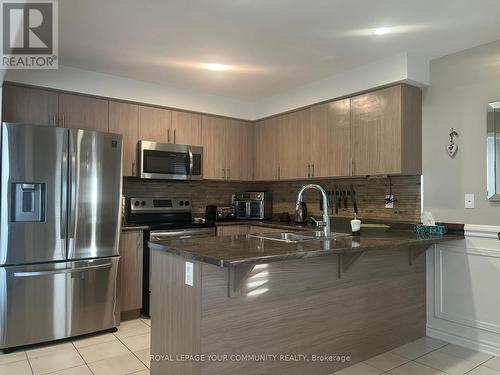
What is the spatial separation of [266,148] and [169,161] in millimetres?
1289

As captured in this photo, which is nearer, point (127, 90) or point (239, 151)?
point (127, 90)

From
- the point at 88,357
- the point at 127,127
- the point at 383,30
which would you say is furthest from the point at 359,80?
the point at 88,357

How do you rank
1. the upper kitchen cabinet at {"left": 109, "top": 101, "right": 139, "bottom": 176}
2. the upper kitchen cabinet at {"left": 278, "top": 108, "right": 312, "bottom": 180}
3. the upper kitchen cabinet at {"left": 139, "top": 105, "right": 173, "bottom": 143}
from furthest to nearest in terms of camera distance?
1. the upper kitchen cabinet at {"left": 278, "top": 108, "right": 312, "bottom": 180}
2. the upper kitchen cabinet at {"left": 139, "top": 105, "right": 173, "bottom": 143}
3. the upper kitchen cabinet at {"left": 109, "top": 101, "right": 139, "bottom": 176}

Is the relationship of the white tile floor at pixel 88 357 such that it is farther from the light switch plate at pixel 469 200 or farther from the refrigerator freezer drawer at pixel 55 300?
the light switch plate at pixel 469 200

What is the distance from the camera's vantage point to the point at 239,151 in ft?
15.5

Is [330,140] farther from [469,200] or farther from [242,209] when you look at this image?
[242,209]

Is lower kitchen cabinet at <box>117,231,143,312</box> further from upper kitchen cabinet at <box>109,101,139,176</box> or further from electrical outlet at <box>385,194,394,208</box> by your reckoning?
electrical outlet at <box>385,194,394,208</box>

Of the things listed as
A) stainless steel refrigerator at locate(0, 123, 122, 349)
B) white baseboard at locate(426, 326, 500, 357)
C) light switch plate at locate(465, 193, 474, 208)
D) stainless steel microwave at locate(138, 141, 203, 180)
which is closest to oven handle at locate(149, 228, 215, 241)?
stainless steel refrigerator at locate(0, 123, 122, 349)

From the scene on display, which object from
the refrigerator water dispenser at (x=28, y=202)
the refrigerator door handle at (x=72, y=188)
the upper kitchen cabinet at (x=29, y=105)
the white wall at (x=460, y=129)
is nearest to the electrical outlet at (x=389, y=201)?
the white wall at (x=460, y=129)

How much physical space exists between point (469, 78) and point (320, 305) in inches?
88.2

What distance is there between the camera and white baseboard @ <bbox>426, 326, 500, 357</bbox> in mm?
2826

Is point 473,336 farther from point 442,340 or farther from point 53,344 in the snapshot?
point 53,344

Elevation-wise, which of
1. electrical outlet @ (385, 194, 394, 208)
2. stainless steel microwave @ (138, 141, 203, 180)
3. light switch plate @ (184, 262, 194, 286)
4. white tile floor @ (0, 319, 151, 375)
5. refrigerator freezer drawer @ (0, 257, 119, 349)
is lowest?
white tile floor @ (0, 319, 151, 375)

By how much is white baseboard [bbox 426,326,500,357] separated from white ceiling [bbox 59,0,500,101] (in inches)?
93.9
